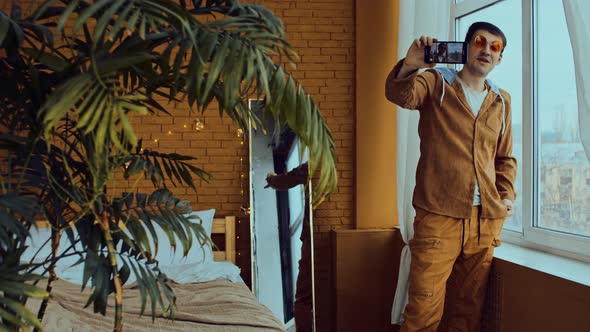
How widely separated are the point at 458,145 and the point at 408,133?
1.01 metres

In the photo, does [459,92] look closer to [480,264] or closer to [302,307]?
[480,264]

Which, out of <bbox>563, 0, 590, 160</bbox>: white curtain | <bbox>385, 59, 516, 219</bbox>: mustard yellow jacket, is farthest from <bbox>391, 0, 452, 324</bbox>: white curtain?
<bbox>563, 0, 590, 160</bbox>: white curtain

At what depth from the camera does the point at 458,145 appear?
12.4 feet

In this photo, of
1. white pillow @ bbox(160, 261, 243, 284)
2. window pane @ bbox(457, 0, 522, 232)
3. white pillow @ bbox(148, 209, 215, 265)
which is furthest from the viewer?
white pillow @ bbox(148, 209, 215, 265)

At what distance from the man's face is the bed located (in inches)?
63.3

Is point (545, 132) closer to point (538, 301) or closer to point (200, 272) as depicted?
point (538, 301)

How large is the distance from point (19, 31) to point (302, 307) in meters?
3.75

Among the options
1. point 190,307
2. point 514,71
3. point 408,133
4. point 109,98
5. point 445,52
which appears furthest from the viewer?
point 408,133

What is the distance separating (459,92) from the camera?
3785 millimetres

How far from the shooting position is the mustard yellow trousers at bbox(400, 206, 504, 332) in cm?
372

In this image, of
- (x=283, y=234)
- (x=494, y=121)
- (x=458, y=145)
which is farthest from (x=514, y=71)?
(x=283, y=234)

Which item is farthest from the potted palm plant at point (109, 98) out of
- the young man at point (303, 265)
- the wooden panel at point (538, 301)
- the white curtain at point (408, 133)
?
the young man at point (303, 265)

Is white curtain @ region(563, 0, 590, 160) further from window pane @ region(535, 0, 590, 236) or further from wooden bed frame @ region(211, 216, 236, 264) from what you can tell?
wooden bed frame @ region(211, 216, 236, 264)

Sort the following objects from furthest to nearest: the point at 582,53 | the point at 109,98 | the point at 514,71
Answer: the point at 514,71 < the point at 582,53 < the point at 109,98
